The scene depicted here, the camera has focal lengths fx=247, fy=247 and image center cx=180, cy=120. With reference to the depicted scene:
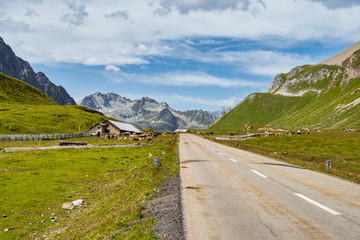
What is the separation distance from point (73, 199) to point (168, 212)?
12270mm

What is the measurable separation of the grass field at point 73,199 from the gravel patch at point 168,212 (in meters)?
0.34

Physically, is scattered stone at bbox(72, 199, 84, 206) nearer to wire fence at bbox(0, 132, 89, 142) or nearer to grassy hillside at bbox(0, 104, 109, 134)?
wire fence at bbox(0, 132, 89, 142)

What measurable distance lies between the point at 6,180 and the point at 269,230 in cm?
2278

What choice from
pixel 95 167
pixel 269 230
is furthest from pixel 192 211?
pixel 95 167

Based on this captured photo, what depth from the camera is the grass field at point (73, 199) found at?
31.6 feet

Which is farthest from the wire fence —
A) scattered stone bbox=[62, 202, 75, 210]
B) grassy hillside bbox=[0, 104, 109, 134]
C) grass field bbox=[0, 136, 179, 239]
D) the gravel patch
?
the gravel patch

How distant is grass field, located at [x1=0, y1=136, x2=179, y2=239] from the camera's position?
9.63m

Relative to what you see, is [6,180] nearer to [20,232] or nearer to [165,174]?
[20,232]

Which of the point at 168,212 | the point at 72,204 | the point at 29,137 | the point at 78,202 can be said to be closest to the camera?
the point at 168,212

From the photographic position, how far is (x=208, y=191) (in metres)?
11.9

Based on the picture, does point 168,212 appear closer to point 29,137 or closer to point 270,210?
point 270,210

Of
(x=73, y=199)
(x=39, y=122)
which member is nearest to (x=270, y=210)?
(x=73, y=199)

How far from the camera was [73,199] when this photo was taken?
18.3 metres

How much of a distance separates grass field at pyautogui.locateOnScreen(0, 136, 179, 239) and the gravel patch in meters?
0.34
